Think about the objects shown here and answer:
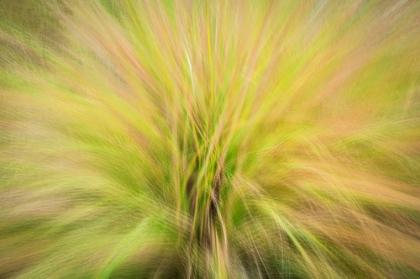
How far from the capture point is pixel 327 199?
0.69m

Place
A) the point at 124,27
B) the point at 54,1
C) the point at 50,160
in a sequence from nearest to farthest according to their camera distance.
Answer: the point at 50,160 < the point at 124,27 < the point at 54,1

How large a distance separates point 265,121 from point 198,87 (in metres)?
0.13

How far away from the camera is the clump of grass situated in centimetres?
68

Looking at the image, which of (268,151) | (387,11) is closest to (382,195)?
(268,151)

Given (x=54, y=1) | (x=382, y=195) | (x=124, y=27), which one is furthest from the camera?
(x=54, y=1)

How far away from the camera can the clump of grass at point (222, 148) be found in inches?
26.7

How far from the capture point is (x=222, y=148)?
2.37 feet

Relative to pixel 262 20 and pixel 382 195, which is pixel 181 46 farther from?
pixel 382 195

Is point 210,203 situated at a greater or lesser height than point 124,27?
lesser

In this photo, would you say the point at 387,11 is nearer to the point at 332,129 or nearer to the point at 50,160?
the point at 332,129

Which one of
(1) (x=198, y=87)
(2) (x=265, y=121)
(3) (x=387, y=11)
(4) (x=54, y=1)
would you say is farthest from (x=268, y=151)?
(4) (x=54, y=1)

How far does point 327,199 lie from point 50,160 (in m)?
0.48

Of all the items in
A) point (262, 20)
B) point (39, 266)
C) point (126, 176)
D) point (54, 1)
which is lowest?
point (39, 266)

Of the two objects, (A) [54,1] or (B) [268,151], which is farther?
(A) [54,1]
